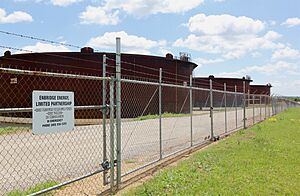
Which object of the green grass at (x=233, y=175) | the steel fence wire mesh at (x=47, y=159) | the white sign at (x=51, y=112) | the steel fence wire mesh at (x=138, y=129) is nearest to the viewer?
the white sign at (x=51, y=112)

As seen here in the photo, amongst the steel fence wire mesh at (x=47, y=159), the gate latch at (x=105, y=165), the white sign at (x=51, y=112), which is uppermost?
the white sign at (x=51, y=112)

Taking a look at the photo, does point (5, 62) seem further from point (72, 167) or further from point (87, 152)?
point (72, 167)

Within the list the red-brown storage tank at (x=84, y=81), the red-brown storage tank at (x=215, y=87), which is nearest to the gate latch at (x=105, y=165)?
the red-brown storage tank at (x=84, y=81)

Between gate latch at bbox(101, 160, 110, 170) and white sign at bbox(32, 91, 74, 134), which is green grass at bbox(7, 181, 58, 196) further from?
white sign at bbox(32, 91, 74, 134)

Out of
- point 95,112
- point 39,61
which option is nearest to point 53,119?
point 95,112

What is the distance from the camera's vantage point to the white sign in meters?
4.02

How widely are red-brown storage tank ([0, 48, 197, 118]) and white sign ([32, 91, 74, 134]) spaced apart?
16172mm

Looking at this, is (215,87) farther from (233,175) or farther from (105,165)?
(105,165)

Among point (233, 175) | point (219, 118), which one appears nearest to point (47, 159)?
point (233, 175)

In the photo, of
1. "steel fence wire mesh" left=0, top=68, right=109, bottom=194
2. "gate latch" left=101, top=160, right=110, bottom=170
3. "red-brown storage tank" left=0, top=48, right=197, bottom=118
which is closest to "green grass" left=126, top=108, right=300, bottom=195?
"gate latch" left=101, top=160, right=110, bottom=170

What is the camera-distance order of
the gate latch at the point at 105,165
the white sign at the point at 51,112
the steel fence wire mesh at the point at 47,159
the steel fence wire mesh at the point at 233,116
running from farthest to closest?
the steel fence wire mesh at the point at 233,116
the steel fence wire mesh at the point at 47,159
the gate latch at the point at 105,165
the white sign at the point at 51,112

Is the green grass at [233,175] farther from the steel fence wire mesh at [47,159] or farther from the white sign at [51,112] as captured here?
the white sign at [51,112]

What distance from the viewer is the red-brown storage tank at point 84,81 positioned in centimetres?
2320

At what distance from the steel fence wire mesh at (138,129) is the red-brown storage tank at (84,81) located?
9 centimetres
